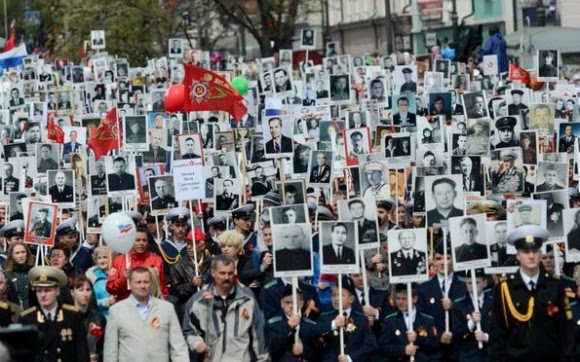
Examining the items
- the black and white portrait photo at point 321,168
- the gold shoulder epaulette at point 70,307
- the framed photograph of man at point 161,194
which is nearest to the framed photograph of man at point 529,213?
Answer: the gold shoulder epaulette at point 70,307

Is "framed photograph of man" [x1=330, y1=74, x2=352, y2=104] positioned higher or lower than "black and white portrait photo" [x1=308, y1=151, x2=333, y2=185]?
higher

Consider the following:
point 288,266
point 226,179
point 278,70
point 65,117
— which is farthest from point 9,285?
point 278,70

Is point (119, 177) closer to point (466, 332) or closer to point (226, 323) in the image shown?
point (466, 332)

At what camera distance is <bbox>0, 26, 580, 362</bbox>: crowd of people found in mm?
13383

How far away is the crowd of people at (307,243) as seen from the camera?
13383 millimetres

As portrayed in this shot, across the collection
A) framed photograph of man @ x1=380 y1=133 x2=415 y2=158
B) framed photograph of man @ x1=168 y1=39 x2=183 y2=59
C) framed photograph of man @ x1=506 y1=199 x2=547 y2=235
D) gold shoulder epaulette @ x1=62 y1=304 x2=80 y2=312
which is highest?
framed photograph of man @ x1=168 y1=39 x2=183 y2=59

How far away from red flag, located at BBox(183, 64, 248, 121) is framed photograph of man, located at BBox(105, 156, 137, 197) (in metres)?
3.13

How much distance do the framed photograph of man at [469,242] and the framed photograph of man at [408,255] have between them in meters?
0.29

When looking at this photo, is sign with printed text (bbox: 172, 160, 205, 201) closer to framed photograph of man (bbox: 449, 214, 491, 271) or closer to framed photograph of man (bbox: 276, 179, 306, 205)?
framed photograph of man (bbox: 276, 179, 306, 205)

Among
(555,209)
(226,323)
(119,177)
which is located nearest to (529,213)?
(555,209)

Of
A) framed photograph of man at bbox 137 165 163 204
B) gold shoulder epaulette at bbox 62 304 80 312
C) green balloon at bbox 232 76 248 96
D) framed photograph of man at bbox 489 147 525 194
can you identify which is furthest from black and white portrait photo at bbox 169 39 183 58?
gold shoulder epaulette at bbox 62 304 80 312

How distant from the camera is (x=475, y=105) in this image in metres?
27.9

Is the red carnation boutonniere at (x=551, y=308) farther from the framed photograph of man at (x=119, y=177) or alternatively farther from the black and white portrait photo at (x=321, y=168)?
the framed photograph of man at (x=119, y=177)

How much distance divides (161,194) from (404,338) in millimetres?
6202
